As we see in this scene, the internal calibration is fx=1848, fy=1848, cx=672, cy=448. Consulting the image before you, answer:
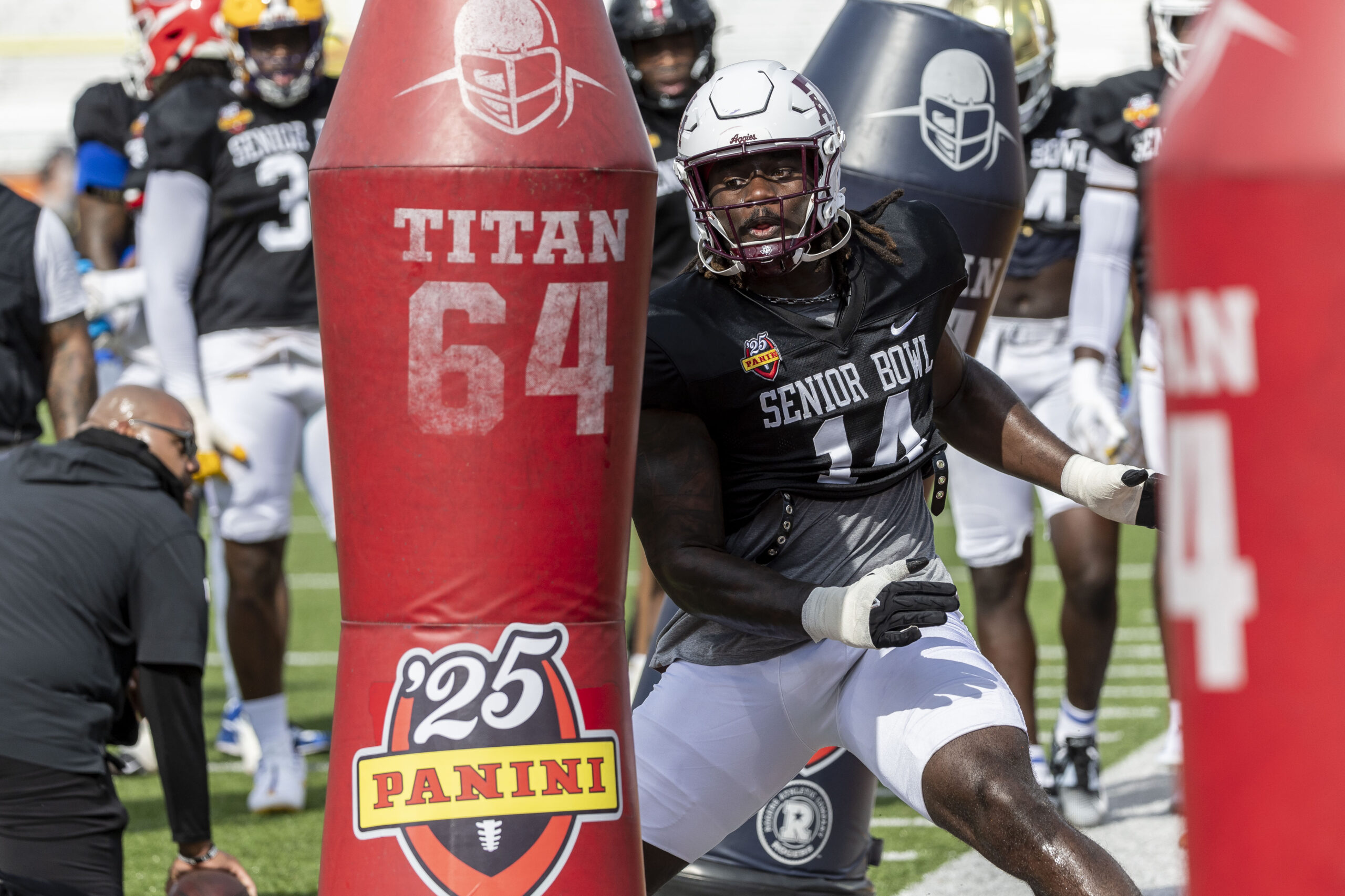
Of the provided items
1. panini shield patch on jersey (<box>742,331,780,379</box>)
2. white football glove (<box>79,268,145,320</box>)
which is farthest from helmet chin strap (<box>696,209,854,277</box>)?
white football glove (<box>79,268,145,320</box>)

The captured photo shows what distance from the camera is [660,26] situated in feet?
18.4

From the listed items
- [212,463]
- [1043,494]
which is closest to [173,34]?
[212,463]

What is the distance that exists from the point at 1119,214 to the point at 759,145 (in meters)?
2.60

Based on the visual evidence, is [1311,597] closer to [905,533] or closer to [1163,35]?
[905,533]

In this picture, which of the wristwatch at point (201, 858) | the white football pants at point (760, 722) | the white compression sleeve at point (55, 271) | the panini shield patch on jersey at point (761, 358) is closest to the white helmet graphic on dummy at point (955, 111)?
the panini shield patch on jersey at point (761, 358)

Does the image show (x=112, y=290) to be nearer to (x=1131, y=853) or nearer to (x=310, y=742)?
(x=310, y=742)

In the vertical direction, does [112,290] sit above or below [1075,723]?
above

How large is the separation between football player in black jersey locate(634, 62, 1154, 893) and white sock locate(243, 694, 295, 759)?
92.3 inches

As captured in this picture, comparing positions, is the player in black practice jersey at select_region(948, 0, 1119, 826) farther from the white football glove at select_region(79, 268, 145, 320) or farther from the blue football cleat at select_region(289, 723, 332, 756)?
the white football glove at select_region(79, 268, 145, 320)

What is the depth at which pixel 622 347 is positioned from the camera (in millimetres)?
2398

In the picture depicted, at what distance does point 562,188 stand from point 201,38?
4.32 meters

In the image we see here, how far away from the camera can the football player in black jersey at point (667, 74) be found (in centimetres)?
561

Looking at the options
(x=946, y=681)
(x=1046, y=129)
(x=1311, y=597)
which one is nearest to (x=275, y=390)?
(x=1046, y=129)

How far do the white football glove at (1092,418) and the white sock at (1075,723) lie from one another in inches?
27.1
